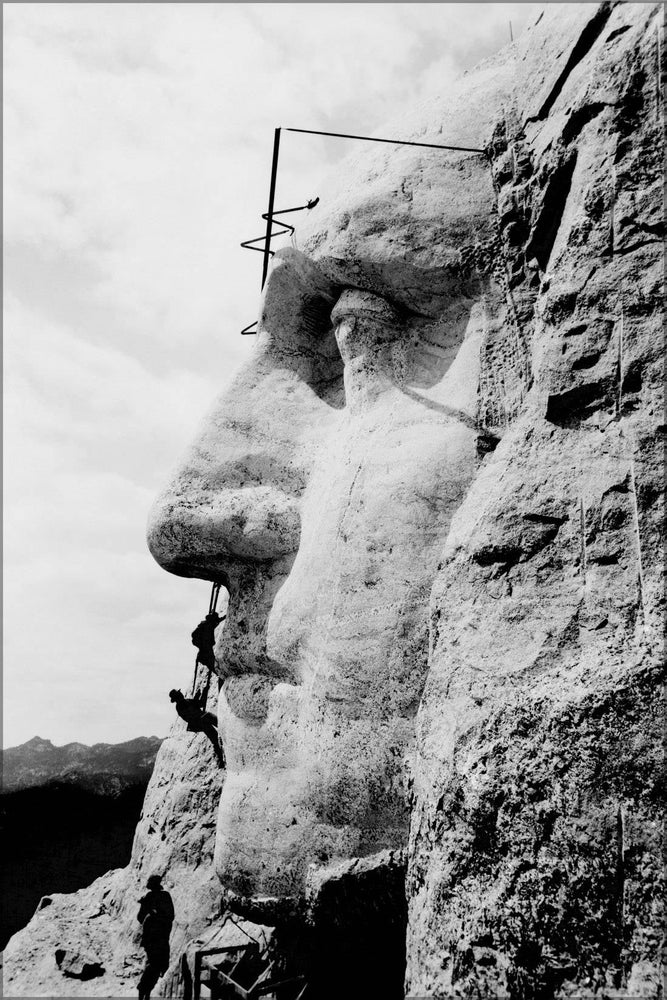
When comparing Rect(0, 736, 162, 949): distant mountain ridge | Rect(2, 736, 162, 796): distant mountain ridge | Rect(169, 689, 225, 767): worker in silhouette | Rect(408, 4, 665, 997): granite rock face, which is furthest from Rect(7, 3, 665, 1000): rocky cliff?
Rect(2, 736, 162, 796): distant mountain ridge

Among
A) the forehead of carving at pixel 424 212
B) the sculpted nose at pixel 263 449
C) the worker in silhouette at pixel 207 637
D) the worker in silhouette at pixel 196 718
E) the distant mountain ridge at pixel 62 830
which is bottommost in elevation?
the distant mountain ridge at pixel 62 830

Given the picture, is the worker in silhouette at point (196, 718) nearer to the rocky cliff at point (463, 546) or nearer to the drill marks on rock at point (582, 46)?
the rocky cliff at point (463, 546)

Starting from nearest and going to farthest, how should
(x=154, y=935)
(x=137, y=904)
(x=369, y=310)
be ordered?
(x=369, y=310) < (x=154, y=935) < (x=137, y=904)

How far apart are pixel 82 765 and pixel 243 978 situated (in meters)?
8.64

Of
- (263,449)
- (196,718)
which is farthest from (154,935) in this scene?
(263,449)

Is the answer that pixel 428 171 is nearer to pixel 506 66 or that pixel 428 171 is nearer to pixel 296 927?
pixel 506 66

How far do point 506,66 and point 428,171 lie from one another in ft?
1.77

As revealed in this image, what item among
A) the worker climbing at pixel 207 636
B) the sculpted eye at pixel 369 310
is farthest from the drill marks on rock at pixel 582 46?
the worker climbing at pixel 207 636

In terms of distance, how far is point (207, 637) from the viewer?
4.42 meters

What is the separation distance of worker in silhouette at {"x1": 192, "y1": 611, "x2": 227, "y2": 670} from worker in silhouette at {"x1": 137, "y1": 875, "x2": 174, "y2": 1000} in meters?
1.41

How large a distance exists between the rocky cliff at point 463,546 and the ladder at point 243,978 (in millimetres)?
268

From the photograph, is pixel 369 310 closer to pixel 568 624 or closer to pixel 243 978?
pixel 568 624

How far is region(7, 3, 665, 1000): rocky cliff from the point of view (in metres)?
2.03

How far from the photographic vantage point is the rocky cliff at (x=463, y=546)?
2027mm
